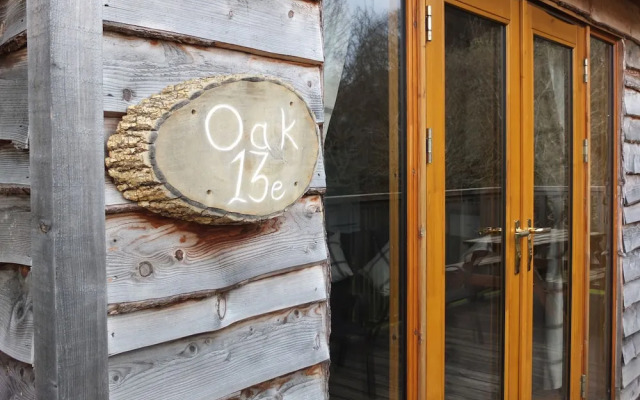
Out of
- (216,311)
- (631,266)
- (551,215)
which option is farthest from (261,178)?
(631,266)

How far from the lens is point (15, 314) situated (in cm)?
114

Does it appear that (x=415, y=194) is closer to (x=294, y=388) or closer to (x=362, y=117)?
(x=362, y=117)

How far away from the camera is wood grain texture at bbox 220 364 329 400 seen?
4.40ft

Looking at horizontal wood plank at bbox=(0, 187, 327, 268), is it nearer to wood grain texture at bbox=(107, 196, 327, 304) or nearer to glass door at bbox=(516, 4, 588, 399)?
wood grain texture at bbox=(107, 196, 327, 304)

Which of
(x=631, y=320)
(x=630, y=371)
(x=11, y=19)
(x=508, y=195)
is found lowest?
(x=630, y=371)

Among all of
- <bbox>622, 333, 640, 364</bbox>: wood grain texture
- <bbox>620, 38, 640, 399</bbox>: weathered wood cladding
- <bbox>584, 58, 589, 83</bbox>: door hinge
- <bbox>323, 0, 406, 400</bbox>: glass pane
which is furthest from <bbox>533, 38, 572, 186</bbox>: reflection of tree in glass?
<bbox>622, 333, 640, 364</bbox>: wood grain texture

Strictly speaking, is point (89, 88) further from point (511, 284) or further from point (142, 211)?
point (511, 284)

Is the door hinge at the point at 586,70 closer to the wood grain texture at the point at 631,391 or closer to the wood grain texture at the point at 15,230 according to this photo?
the wood grain texture at the point at 631,391

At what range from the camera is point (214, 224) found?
1.20 meters

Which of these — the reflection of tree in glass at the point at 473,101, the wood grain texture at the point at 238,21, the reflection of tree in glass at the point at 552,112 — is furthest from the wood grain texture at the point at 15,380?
the reflection of tree in glass at the point at 552,112

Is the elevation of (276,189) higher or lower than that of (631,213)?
higher

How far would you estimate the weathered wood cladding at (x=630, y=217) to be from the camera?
3.46m

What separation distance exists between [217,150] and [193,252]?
0.21 m

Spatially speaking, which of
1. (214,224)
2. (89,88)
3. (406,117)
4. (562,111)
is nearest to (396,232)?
(406,117)
